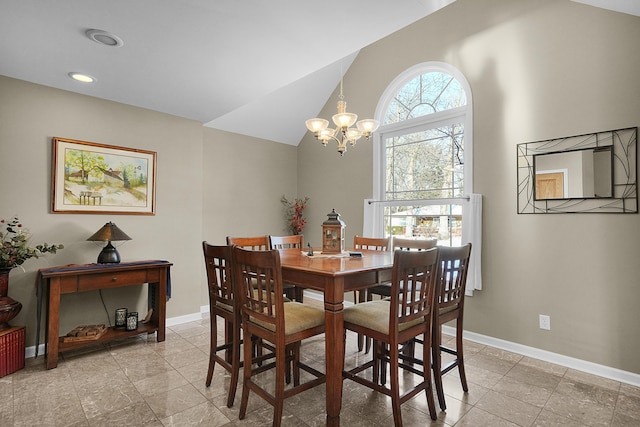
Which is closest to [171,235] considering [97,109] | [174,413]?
[97,109]

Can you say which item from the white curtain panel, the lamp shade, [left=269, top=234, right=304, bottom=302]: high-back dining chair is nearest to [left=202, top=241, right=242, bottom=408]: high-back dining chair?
[left=269, top=234, right=304, bottom=302]: high-back dining chair

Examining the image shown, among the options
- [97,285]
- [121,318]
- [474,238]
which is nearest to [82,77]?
[97,285]

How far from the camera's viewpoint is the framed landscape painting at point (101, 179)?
312cm

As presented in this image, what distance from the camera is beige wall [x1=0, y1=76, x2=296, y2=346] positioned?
2939 millimetres

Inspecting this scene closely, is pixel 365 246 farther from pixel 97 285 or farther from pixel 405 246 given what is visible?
pixel 97 285

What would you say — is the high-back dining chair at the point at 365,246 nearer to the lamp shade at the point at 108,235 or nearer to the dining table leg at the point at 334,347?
the dining table leg at the point at 334,347

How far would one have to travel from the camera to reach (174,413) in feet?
6.71

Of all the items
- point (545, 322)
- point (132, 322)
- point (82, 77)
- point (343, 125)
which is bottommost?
point (132, 322)

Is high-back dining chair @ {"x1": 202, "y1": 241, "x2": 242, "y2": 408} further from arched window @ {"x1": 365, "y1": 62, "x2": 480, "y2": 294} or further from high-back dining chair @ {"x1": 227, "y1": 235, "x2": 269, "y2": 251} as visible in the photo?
arched window @ {"x1": 365, "y1": 62, "x2": 480, "y2": 294}

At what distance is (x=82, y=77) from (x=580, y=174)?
4329mm

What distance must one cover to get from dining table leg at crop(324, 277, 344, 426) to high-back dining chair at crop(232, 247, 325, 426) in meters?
0.13

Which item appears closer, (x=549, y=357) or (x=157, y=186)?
(x=549, y=357)

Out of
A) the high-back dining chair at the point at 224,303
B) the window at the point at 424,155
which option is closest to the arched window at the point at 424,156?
the window at the point at 424,155

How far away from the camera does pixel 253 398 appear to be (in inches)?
87.3
